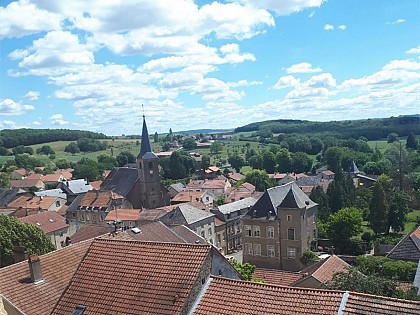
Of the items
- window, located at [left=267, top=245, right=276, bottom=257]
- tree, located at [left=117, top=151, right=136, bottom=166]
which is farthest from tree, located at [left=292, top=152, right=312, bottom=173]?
window, located at [left=267, top=245, right=276, bottom=257]

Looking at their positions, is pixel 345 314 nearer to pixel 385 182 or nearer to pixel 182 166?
pixel 385 182

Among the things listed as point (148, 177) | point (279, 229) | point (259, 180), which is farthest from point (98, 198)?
point (259, 180)

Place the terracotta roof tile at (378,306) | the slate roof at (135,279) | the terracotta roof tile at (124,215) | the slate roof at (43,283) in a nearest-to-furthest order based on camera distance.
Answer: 1. the terracotta roof tile at (378,306)
2. the slate roof at (135,279)
3. the slate roof at (43,283)
4. the terracotta roof tile at (124,215)

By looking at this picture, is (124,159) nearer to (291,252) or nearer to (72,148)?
(72,148)

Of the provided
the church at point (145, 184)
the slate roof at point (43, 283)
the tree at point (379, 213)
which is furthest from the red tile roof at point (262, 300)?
the church at point (145, 184)

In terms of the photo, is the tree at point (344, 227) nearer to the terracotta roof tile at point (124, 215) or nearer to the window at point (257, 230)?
the window at point (257, 230)

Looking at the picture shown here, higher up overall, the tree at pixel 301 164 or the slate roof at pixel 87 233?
the slate roof at pixel 87 233

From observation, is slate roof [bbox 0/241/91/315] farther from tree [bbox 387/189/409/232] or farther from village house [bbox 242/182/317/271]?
tree [bbox 387/189/409/232]
